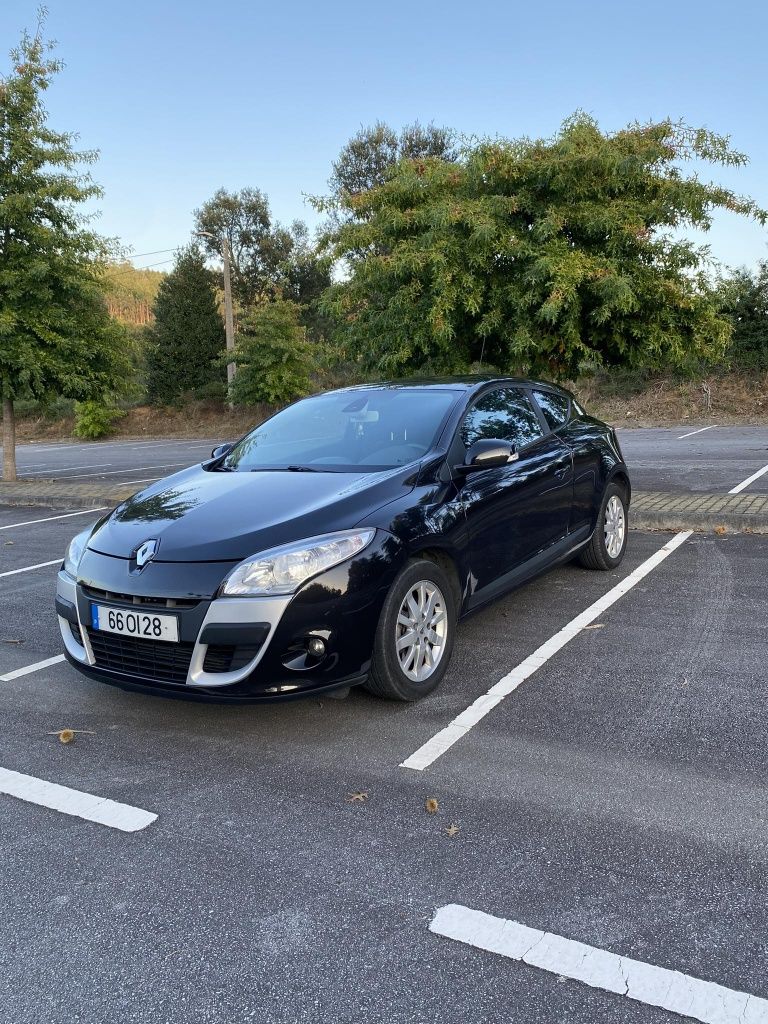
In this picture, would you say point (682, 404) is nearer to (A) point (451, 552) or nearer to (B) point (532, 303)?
(B) point (532, 303)

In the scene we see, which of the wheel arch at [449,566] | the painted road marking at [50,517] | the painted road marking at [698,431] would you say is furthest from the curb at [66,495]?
the painted road marking at [698,431]

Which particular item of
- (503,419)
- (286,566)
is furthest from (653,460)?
(286,566)

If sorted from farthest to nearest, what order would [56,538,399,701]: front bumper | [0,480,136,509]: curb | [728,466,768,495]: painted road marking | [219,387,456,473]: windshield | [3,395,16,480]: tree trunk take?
1. [3,395,16,480]: tree trunk
2. [0,480,136,509]: curb
3. [728,466,768,495]: painted road marking
4. [219,387,456,473]: windshield
5. [56,538,399,701]: front bumper

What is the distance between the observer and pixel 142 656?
140 inches

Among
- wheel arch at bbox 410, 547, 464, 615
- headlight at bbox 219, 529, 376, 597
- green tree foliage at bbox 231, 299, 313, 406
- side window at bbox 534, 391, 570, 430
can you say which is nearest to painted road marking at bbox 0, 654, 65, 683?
headlight at bbox 219, 529, 376, 597

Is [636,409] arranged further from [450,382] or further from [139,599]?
[139,599]

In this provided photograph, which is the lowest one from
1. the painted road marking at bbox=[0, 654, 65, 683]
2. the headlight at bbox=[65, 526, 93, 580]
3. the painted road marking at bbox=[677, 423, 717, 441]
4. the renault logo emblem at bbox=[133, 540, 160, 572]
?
the painted road marking at bbox=[0, 654, 65, 683]

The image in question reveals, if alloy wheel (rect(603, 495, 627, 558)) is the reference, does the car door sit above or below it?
above

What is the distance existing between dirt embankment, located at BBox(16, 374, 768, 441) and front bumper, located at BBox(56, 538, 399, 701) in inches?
914

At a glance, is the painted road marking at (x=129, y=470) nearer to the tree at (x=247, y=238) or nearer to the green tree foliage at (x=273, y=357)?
the green tree foliage at (x=273, y=357)

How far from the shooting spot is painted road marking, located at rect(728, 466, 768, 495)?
977cm

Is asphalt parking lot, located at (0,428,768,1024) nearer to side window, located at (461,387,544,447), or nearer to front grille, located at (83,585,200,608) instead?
front grille, located at (83,585,200,608)

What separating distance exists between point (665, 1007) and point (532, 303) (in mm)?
7212

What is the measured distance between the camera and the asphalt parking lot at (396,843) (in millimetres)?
2131
